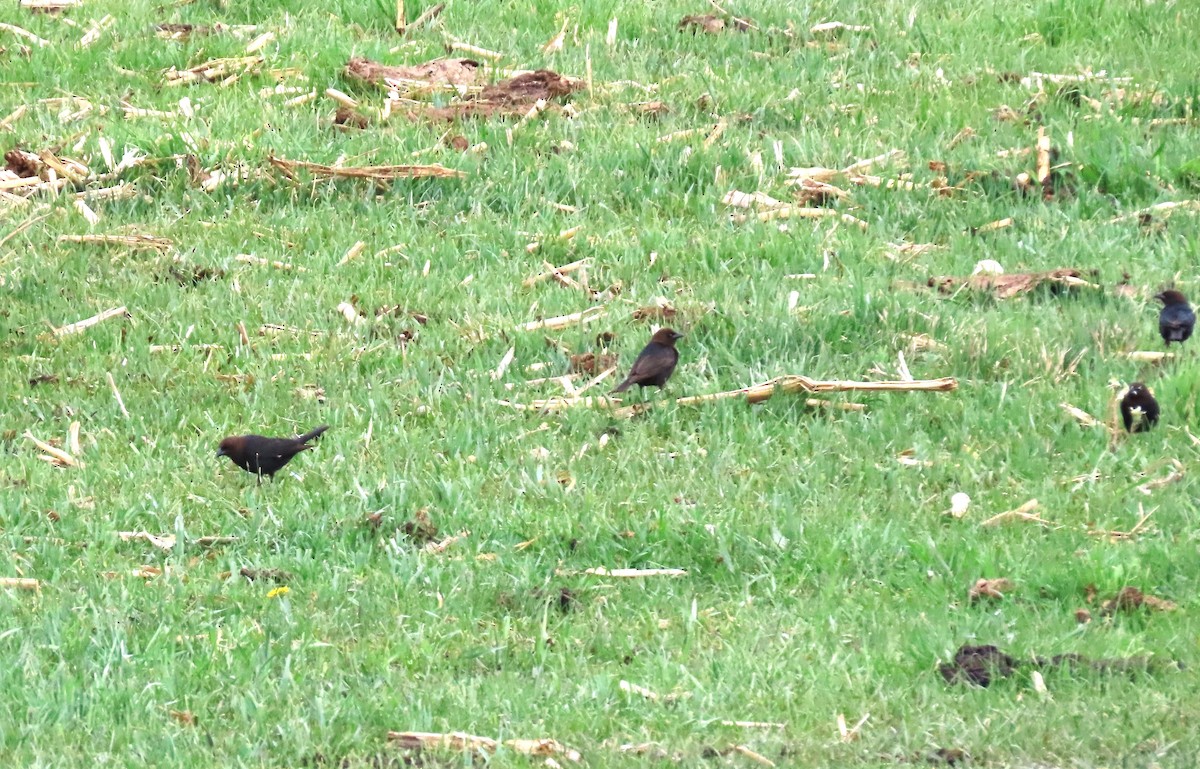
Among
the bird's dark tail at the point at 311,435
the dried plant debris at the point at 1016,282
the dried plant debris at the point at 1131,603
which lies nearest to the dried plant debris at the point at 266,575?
the bird's dark tail at the point at 311,435

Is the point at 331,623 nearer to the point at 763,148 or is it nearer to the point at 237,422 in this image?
the point at 237,422

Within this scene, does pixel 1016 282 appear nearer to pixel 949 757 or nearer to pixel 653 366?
pixel 653 366

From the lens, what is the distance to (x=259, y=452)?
7.97 metres

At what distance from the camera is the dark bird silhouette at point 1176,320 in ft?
29.1

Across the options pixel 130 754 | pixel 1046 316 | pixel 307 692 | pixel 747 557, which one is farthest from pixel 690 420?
pixel 130 754

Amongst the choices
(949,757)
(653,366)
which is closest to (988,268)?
(653,366)

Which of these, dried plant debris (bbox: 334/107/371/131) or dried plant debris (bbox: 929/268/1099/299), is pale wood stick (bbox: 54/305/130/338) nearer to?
dried plant debris (bbox: 334/107/371/131)

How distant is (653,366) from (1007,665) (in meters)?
3.01

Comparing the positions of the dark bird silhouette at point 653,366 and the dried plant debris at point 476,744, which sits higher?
the dried plant debris at point 476,744

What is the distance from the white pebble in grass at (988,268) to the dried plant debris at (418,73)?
4.52m

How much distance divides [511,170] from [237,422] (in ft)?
11.5

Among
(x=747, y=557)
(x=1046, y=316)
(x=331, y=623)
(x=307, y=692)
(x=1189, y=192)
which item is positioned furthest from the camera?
(x=1189, y=192)

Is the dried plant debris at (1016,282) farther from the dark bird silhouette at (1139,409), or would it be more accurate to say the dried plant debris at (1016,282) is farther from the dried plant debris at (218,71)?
the dried plant debris at (218,71)

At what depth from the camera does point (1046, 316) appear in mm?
9461
